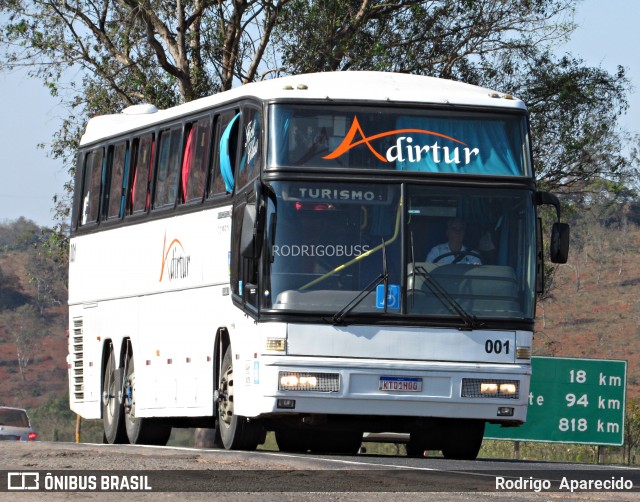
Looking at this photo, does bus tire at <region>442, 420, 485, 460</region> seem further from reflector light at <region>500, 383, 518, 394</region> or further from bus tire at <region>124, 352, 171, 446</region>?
bus tire at <region>124, 352, 171, 446</region>

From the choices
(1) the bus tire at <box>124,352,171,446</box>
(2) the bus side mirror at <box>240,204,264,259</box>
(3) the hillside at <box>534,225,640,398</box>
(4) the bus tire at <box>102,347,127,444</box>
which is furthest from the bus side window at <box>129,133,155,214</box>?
(3) the hillside at <box>534,225,640,398</box>

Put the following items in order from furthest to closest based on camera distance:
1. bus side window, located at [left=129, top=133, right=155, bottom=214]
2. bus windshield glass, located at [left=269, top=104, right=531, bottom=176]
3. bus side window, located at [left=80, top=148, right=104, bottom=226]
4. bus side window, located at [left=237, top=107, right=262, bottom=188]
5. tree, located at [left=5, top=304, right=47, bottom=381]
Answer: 1. tree, located at [left=5, top=304, right=47, bottom=381]
2. bus side window, located at [left=80, top=148, right=104, bottom=226]
3. bus side window, located at [left=129, top=133, right=155, bottom=214]
4. bus side window, located at [left=237, top=107, right=262, bottom=188]
5. bus windshield glass, located at [left=269, top=104, right=531, bottom=176]

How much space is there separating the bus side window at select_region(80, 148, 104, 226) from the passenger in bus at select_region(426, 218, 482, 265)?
24.9ft

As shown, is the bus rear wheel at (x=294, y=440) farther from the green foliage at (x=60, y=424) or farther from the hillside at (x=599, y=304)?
the hillside at (x=599, y=304)

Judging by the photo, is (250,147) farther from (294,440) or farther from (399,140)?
(294,440)

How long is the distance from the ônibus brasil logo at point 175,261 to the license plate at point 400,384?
3678 mm

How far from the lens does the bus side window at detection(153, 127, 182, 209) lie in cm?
1817

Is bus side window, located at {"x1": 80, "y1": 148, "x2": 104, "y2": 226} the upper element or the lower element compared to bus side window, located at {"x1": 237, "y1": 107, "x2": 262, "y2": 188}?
upper

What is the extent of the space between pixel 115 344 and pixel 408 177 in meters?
6.62

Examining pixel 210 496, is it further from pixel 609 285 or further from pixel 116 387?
pixel 609 285

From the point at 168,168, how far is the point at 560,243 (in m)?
5.34

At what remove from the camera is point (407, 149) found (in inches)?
588

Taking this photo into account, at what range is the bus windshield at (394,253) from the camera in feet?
47.4

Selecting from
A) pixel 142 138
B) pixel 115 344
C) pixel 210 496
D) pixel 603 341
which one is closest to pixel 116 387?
pixel 115 344
